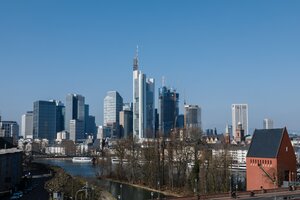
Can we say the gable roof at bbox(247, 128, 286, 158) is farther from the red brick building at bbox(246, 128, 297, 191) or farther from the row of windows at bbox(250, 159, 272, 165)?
the row of windows at bbox(250, 159, 272, 165)

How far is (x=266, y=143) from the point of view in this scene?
63406 millimetres

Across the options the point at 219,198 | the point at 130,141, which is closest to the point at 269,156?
the point at 219,198

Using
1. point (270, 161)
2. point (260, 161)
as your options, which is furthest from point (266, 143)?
point (270, 161)

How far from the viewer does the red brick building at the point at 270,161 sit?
2376 inches

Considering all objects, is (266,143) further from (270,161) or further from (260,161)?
(270,161)

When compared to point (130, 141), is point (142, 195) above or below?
below

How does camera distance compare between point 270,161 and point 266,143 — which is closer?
point 270,161

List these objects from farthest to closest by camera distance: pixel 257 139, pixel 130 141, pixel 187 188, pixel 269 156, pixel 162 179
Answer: pixel 130 141 < pixel 162 179 < pixel 187 188 < pixel 257 139 < pixel 269 156

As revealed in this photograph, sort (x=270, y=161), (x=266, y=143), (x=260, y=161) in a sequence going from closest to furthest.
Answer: (x=270, y=161), (x=260, y=161), (x=266, y=143)

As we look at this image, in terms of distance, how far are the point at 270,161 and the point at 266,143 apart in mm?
3502

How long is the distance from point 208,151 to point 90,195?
103 ft

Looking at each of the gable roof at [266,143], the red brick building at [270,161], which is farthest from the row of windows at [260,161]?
the gable roof at [266,143]

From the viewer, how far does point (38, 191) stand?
6419cm

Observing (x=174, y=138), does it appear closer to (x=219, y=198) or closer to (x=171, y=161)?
(x=171, y=161)
